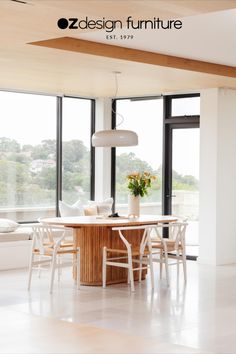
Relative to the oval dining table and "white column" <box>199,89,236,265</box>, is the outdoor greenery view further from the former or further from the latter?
the oval dining table

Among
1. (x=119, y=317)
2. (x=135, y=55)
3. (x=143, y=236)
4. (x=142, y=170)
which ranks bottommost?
(x=119, y=317)

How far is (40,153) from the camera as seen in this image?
1203 centimetres

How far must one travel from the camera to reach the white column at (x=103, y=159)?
41.7 feet

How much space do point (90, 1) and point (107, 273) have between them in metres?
4.54

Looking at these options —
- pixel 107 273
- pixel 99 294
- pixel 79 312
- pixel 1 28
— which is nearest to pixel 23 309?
pixel 79 312

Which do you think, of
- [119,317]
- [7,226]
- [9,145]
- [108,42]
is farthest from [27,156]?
[119,317]

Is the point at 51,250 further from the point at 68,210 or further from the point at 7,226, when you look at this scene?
the point at 68,210

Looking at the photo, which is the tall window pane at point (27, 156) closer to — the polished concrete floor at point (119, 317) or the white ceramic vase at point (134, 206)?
the polished concrete floor at point (119, 317)

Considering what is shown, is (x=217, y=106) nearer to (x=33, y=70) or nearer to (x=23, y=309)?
(x=33, y=70)

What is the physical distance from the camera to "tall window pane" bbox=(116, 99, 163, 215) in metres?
12.1

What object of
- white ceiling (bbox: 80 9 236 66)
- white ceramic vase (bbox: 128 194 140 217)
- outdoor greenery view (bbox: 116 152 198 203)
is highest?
white ceiling (bbox: 80 9 236 66)

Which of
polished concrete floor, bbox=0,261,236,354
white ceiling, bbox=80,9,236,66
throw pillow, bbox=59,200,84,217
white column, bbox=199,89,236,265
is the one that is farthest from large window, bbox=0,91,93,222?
white ceiling, bbox=80,9,236,66

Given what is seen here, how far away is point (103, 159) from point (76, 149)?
0.53 metres

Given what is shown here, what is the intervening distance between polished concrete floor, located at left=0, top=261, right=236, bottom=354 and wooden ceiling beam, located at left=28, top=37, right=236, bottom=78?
2716 mm
